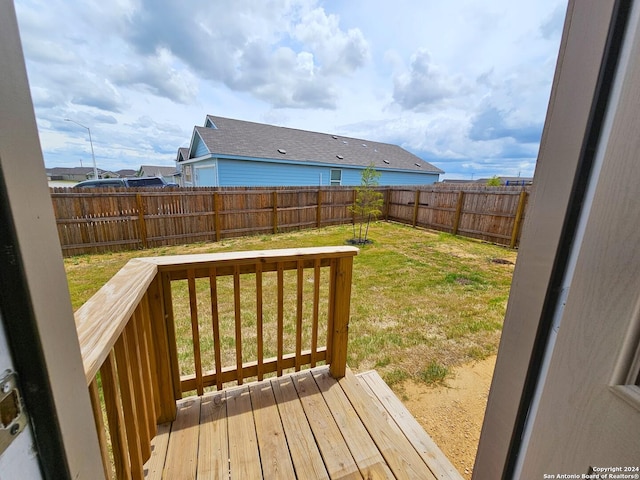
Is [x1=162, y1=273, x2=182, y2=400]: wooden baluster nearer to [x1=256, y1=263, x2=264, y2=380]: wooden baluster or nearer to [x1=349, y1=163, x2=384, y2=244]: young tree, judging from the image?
[x1=256, y1=263, x2=264, y2=380]: wooden baluster

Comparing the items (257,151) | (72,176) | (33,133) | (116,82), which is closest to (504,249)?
(33,133)

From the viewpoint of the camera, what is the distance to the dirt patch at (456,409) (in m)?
1.86

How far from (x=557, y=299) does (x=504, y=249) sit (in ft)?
26.7

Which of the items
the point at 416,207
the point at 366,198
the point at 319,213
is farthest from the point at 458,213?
the point at 319,213

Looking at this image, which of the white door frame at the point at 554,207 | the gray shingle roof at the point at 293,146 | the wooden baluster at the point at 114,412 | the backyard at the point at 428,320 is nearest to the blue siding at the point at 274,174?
the gray shingle roof at the point at 293,146

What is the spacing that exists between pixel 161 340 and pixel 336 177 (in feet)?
42.3

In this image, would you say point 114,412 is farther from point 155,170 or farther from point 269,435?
point 155,170

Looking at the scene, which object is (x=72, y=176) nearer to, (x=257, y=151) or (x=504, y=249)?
(x=257, y=151)

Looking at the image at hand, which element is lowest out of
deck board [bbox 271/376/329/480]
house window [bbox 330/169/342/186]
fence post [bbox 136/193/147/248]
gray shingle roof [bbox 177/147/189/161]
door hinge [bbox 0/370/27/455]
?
deck board [bbox 271/376/329/480]

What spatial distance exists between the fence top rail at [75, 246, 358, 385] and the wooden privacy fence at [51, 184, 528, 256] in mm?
5257

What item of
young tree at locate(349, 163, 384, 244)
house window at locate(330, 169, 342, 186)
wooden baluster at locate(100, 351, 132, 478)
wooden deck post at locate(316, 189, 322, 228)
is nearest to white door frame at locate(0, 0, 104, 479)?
wooden baluster at locate(100, 351, 132, 478)

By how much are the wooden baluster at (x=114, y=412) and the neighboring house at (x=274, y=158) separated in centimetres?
1065

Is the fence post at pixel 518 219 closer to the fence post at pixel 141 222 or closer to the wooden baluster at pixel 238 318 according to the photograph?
the wooden baluster at pixel 238 318

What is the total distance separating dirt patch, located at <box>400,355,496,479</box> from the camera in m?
1.86
